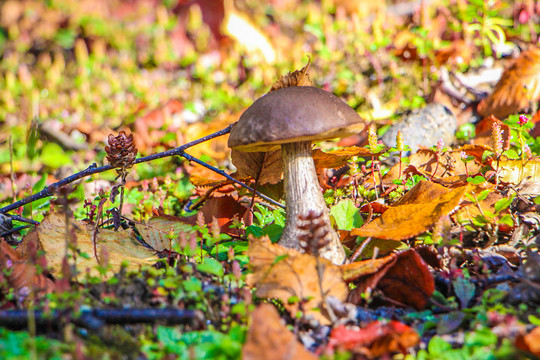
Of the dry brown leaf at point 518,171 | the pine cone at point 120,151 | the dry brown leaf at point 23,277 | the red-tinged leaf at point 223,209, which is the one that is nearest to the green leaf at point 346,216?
the red-tinged leaf at point 223,209

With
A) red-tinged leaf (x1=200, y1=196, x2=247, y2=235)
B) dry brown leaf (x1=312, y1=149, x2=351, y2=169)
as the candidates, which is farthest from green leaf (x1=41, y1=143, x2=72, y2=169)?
dry brown leaf (x1=312, y1=149, x2=351, y2=169)

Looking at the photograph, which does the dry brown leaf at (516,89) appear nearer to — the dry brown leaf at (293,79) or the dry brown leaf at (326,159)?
the dry brown leaf at (326,159)

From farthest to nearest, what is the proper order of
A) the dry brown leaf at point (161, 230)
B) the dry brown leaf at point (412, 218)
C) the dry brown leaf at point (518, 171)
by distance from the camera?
the dry brown leaf at point (518, 171) → the dry brown leaf at point (161, 230) → the dry brown leaf at point (412, 218)

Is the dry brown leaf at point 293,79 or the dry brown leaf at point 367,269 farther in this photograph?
the dry brown leaf at point 293,79

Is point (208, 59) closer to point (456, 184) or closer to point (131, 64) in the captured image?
point (131, 64)

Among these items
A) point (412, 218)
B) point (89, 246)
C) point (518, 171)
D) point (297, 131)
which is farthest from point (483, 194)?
point (89, 246)

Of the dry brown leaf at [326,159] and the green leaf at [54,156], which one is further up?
the green leaf at [54,156]

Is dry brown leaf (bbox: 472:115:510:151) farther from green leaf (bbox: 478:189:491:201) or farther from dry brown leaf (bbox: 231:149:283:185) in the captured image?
dry brown leaf (bbox: 231:149:283:185)
